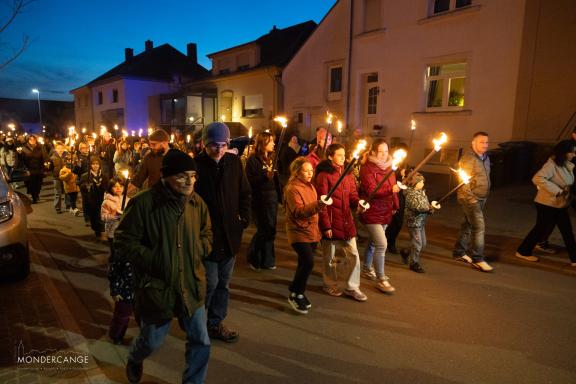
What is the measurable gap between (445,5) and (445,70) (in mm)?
2406

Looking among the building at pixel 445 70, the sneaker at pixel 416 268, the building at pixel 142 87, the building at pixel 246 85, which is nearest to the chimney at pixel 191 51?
the building at pixel 142 87

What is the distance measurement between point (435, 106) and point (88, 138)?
12271 mm

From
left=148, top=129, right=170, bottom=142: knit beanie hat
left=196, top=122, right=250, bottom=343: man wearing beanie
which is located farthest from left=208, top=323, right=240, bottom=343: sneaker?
left=148, top=129, right=170, bottom=142: knit beanie hat

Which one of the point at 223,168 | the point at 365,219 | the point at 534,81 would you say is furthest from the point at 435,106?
the point at 223,168

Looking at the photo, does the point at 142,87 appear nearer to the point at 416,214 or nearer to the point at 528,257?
the point at 416,214

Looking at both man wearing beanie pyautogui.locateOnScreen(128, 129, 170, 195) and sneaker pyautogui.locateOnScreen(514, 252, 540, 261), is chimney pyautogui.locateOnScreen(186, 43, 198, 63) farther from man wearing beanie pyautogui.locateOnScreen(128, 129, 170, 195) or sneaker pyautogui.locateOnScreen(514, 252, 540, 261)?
sneaker pyautogui.locateOnScreen(514, 252, 540, 261)

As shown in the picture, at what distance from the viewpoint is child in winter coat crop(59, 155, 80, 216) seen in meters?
9.54

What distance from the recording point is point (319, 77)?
19.6m

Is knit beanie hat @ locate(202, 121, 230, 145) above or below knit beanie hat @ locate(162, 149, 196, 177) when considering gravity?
above

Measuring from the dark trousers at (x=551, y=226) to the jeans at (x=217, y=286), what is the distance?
5.12 m

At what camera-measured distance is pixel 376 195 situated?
489cm

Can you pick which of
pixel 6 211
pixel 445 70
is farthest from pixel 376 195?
pixel 445 70

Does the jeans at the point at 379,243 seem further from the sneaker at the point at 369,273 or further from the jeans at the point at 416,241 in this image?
the jeans at the point at 416,241

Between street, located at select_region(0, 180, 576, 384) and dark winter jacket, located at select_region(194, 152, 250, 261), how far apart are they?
3.39 ft
